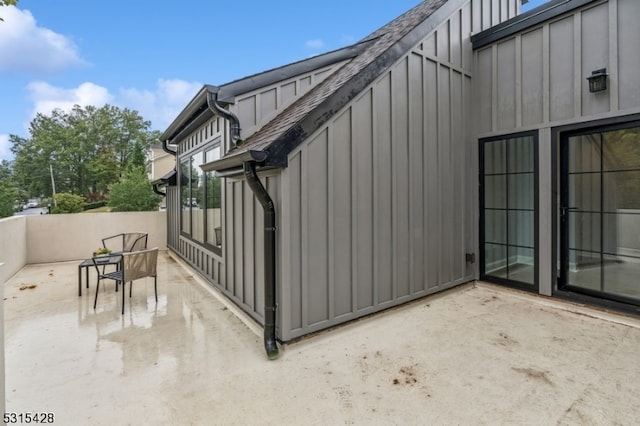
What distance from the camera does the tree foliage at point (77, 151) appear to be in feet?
82.9

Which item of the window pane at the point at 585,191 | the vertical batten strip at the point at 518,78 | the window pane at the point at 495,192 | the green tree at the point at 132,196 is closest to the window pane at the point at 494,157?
the window pane at the point at 495,192

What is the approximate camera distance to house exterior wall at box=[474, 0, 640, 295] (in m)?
3.60

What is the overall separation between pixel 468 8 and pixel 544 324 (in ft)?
14.4

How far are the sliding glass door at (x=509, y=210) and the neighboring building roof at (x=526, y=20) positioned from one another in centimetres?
142

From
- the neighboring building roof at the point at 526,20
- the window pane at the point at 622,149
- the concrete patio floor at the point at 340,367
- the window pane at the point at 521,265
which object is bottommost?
the concrete patio floor at the point at 340,367

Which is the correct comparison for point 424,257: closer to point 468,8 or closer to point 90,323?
point 468,8

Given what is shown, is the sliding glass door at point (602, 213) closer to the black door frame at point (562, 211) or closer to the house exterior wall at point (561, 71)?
the black door frame at point (562, 211)

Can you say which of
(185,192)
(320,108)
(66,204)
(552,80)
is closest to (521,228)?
(552,80)

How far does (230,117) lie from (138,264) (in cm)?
229

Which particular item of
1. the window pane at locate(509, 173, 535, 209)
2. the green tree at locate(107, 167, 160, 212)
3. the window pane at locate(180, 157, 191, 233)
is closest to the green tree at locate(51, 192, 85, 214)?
the green tree at locate(107, 167, 160, 212)

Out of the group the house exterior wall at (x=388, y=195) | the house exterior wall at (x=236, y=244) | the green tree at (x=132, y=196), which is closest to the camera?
the house exterior wall at (x=388, y=195)

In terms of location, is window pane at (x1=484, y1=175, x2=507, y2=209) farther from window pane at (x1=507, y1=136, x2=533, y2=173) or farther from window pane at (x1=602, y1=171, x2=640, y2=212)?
window pane at (x1=602, y1=171, x2=640, y2=212)

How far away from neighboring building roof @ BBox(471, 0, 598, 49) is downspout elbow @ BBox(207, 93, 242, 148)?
3.75 meters

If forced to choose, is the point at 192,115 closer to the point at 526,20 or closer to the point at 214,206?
the point at 214,206
